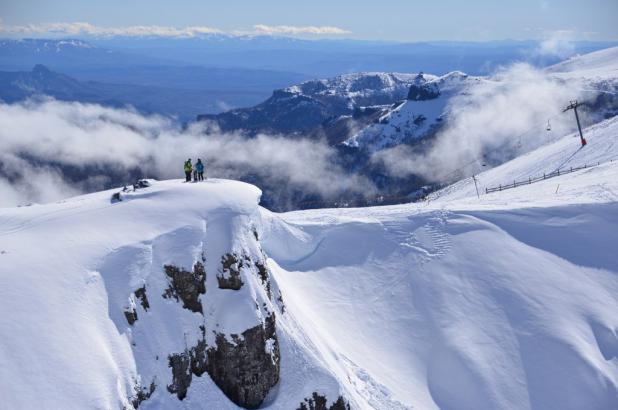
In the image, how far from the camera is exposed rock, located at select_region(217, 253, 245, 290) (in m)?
29.9

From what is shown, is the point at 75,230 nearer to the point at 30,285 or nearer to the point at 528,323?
the point at 30,285

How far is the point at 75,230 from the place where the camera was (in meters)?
29.9

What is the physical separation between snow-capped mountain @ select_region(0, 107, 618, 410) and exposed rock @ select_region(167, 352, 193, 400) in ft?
0.27

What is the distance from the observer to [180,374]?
26.9m

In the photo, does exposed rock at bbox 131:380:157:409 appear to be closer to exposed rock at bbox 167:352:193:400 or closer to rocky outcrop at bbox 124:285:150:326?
exposed rock at bbox 167:352:193:400

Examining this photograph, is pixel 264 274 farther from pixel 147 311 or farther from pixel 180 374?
pixel 180 374

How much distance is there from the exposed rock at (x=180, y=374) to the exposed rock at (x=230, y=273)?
4.44 metres

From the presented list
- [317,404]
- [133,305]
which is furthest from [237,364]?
[133,305]

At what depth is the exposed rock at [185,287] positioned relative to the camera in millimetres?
28844

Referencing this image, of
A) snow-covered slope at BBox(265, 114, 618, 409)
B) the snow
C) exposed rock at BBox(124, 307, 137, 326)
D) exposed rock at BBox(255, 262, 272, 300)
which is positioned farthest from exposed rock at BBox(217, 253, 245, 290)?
snow-covered slope at BBox(265, 114, 618, 409)

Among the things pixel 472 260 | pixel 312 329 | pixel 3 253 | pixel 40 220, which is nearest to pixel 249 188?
pixel 312 329

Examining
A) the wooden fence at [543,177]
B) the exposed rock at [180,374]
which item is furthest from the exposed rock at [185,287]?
the wooden fence at [543,177]

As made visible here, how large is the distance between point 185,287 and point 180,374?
184 inches

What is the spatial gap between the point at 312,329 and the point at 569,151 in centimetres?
5596
